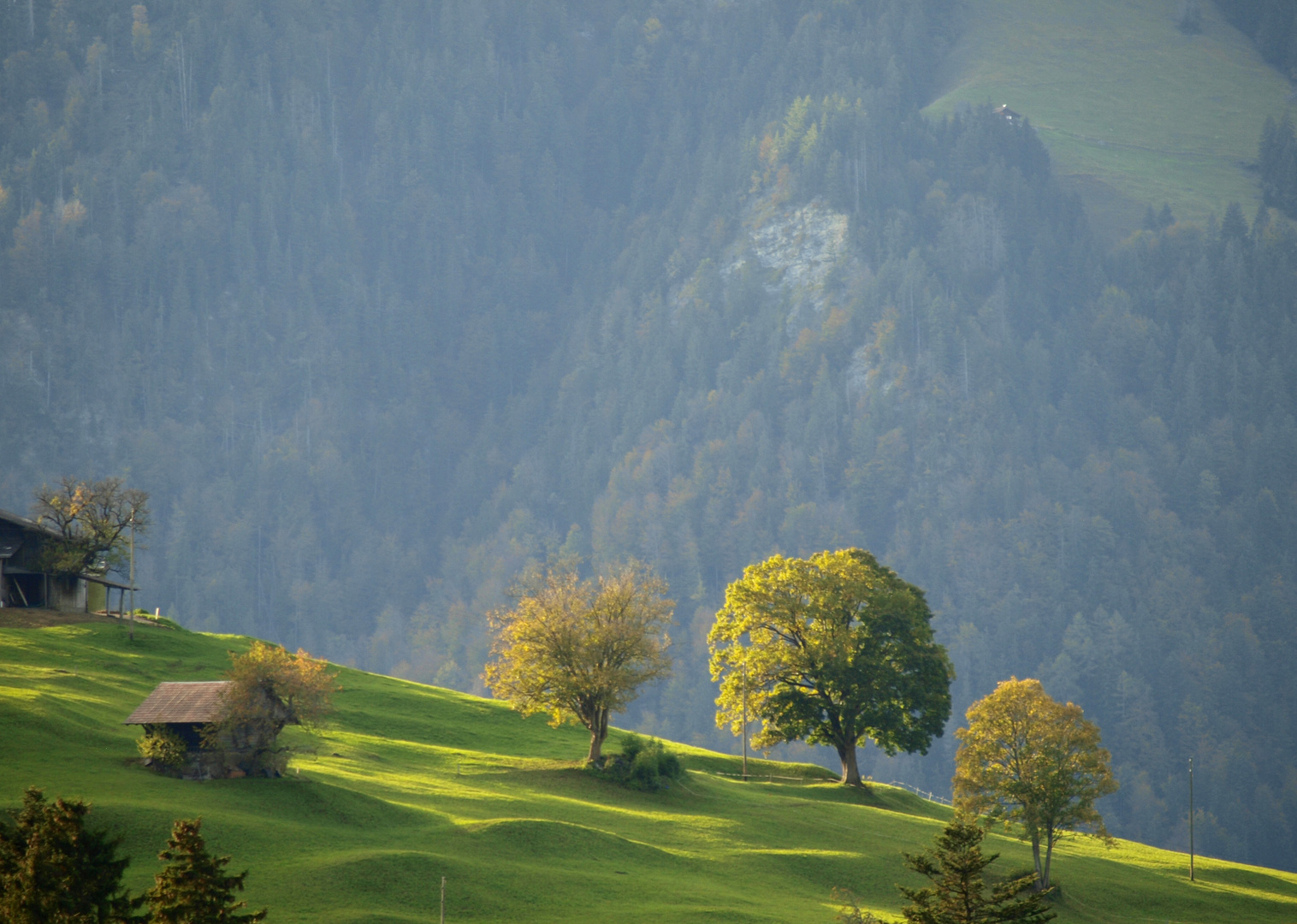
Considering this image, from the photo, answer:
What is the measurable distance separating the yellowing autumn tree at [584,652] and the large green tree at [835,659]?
987 cm

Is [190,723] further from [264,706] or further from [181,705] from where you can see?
[264,706]

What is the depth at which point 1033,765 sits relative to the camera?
59938 mm

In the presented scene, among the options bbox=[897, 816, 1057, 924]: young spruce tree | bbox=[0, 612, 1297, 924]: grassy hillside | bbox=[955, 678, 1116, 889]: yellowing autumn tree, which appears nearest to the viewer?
bbox=[897, 816, 1057, 924]: young spruce tree

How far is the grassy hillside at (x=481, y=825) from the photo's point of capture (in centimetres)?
4497

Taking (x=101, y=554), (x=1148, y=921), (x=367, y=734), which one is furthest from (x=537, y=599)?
(x=101, y=554)

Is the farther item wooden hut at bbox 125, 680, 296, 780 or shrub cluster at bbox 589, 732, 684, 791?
shrub cluster at bbox 589, 732, 684, 791

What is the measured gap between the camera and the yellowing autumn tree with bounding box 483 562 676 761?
7012 cm

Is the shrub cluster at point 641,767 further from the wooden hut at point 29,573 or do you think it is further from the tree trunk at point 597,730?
the wooden hut at point 29,573

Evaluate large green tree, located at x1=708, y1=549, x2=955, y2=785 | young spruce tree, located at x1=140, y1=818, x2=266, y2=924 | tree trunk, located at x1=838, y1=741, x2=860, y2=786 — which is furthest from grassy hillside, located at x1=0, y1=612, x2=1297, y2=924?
young spruce tree, located at x1=140, y1=818, x2=266, y2=924

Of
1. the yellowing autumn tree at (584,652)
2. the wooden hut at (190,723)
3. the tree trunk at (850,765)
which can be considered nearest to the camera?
the wooden hut at (190,723)

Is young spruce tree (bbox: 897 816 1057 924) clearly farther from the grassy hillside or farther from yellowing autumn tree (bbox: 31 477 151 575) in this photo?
yellowing autumn tree (bbox: 31 477 151 575)

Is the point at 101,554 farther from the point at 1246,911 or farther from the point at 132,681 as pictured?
the point at 1246,911

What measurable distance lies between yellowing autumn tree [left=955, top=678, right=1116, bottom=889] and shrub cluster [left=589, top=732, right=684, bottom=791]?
52.8 ft

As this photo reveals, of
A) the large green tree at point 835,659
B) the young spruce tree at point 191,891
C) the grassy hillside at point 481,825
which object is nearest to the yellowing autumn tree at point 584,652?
the grassy hillside at point 481,825
